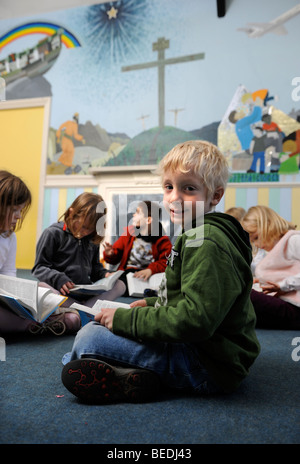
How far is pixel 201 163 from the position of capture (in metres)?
0.69

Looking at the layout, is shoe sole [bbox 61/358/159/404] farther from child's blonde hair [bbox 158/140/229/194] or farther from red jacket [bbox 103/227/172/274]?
red jacket [bbox 103/227/172/274]

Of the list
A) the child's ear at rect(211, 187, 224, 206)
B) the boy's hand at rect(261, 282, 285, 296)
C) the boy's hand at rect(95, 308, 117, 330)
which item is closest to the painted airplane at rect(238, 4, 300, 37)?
the boy's hand at rect(261, 282, 285, 296)

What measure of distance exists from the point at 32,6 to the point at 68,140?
156cm

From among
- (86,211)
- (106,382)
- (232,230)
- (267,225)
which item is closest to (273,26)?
(267,225)

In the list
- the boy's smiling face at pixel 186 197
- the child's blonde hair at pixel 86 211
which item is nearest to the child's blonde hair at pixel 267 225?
the child's blonde hair at pixel 86 211

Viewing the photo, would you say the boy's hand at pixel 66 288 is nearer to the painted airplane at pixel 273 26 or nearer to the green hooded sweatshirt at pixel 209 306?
the green hooded sweatshirt at pixel 209 306

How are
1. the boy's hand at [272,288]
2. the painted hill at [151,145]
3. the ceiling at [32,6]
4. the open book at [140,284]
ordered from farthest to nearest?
the ceiling at [32,6]
the painted hill at [151,145]
the open book at [140,284]
the boy's hand at [272,288]

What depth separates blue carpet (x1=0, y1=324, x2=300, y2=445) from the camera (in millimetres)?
514

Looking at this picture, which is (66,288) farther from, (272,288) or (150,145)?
(150,145)

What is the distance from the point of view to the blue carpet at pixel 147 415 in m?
0.51

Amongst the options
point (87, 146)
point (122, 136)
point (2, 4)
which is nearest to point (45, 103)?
point (87, 146)

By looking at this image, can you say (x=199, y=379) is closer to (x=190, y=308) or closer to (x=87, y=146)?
(x=190, y=308)

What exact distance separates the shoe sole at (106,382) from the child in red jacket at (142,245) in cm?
146

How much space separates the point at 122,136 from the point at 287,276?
223cm
